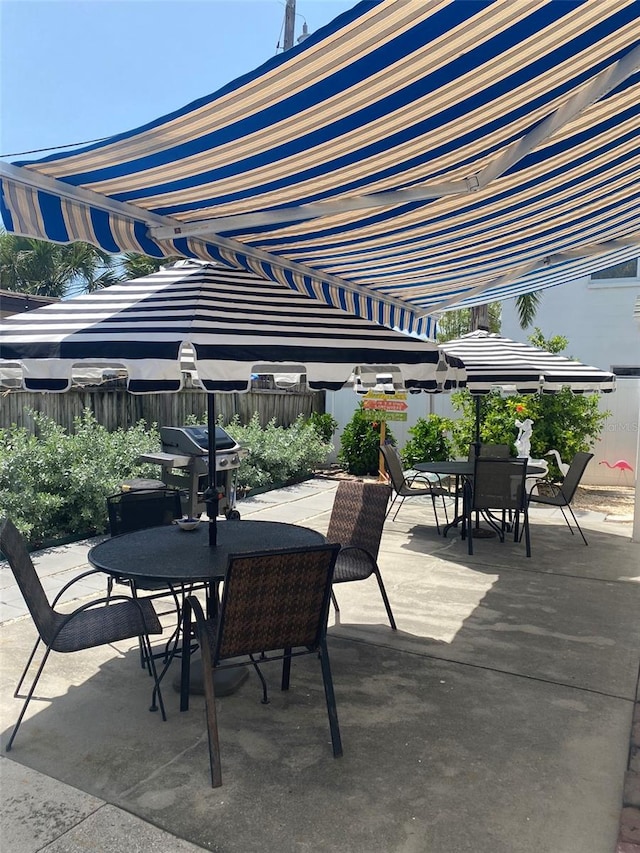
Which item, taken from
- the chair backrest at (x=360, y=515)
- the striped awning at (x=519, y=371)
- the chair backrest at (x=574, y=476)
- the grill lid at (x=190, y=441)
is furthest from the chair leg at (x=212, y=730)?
the chair backrest at (x=574, y=476)

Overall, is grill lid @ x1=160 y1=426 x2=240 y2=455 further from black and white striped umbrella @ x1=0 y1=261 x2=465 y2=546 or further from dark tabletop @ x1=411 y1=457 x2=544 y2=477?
black and white striped umbrella @ x1=0 y1=261 x2=465 y2=546

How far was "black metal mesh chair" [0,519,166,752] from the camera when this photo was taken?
3.34m

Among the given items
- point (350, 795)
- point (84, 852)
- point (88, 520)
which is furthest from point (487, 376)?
point (84, 852)

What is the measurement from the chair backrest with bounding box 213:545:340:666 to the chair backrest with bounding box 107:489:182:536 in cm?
187

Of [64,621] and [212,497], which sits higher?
[212,497]

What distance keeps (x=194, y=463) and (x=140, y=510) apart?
349 cm

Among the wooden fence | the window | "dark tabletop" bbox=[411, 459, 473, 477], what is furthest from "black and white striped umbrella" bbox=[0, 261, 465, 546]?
the window

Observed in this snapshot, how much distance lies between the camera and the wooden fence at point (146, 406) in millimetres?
9211

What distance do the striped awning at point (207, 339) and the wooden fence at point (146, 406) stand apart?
5689 mm

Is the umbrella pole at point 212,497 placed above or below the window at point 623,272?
below

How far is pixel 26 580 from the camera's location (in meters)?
3.37

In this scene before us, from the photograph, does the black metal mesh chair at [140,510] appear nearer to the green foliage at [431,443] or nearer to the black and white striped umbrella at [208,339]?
the black and white striped umbrella at [208,339]

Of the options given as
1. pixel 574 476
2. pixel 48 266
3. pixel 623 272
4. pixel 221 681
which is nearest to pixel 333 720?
pixel 221 681

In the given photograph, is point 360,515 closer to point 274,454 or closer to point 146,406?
point 274,454
